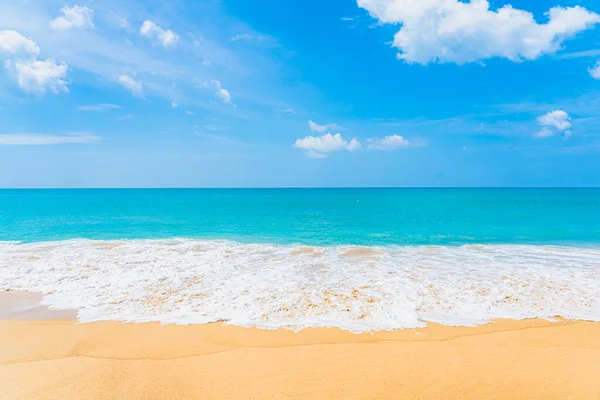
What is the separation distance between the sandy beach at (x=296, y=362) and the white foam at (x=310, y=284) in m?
0.81

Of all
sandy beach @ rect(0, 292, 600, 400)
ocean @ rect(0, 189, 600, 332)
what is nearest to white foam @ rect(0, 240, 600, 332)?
ocean @ rect(0, 189, 600, 332)

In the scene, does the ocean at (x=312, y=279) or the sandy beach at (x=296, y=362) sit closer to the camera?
the sandy beach at (x=296, y=362)

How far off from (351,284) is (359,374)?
597cm

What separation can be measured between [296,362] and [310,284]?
5.41 m

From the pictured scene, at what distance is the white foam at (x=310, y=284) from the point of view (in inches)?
366

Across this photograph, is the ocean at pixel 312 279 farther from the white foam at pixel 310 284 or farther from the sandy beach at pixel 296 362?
the sandy beach at pixel 296 362

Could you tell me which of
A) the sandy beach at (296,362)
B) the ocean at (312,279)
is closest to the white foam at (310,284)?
the ocean at (312,279)

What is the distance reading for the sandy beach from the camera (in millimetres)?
5777

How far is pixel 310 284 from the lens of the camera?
1207 cm

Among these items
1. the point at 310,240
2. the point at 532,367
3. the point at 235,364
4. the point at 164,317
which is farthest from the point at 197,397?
the point at 310,240

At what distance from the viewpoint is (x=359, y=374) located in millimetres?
6203

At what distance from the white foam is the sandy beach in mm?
810

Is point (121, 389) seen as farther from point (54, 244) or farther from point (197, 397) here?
point (54, 244)

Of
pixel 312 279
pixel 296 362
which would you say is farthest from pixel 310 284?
pixel 296 362
